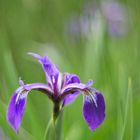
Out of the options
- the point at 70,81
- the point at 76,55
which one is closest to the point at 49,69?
the point at 70,81

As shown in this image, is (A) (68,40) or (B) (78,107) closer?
(B) (78,107)

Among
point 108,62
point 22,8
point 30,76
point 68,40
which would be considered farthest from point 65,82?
point 22,8

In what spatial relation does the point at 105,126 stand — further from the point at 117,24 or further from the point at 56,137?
the point at 117,24

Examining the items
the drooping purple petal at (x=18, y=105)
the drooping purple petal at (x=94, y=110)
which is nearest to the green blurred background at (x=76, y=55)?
the drooping purple petal at (x=94, y=110)

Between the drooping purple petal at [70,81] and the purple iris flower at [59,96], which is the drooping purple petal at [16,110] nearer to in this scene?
the purple iris flower at [59,96]

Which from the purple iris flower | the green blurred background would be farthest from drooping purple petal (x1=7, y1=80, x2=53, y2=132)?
the green blurred background

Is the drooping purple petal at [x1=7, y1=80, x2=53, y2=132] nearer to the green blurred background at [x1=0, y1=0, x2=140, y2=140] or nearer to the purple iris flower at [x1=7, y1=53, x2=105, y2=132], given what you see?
the purple iris flower at [x1=7, y1=53, x2=105, y2=132]
